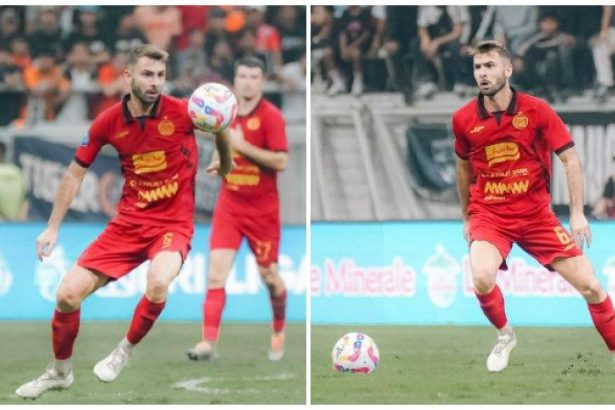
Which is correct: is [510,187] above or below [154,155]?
below

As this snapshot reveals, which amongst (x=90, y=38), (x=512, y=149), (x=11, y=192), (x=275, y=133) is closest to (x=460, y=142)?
(x=512, y=149)

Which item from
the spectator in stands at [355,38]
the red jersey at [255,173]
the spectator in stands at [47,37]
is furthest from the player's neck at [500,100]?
the spectator in stands at [47,37]

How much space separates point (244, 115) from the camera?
26.2 ft

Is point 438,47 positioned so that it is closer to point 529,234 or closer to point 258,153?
point 258,153

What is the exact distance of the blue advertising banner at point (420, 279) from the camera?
26.4 ft

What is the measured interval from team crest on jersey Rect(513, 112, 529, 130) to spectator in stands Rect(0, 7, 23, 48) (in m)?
Result: 5.45

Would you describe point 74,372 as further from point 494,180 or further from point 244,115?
point 494,180

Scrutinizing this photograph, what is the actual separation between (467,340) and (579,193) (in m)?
2.08

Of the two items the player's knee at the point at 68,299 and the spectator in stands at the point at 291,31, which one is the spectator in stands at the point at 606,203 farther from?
the player's knee at the point at 68,299

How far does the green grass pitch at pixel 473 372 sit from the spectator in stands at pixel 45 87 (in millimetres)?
3608

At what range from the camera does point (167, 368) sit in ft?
24.7

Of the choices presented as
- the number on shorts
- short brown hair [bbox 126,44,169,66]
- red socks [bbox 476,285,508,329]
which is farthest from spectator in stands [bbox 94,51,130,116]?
the number on shorts

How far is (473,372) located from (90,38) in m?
5.03

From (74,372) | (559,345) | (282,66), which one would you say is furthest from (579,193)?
(282,66)
